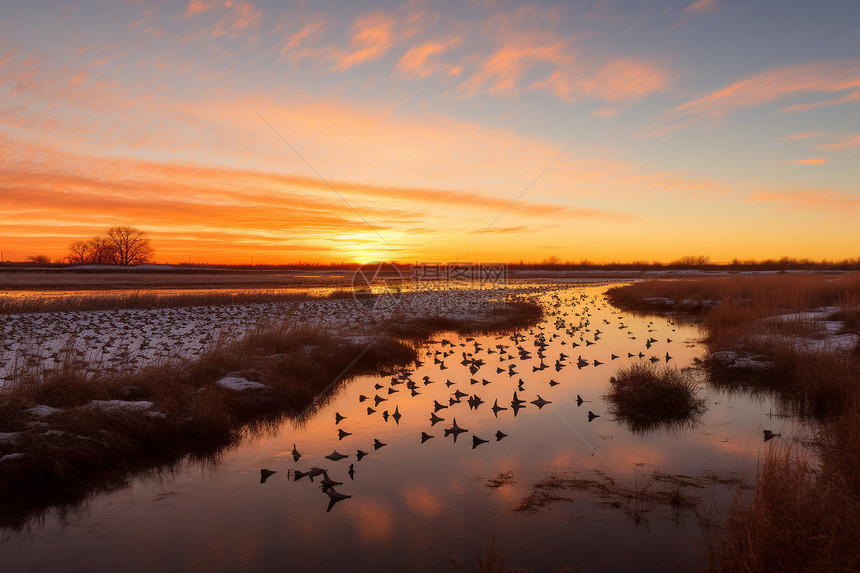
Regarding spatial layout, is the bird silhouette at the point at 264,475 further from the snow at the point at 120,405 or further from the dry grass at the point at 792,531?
the dry grass at the point at 792,531

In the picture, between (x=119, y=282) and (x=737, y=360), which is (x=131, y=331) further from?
(x=119, y=282)

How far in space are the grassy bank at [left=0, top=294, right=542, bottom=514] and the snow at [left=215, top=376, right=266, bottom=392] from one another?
0.03m

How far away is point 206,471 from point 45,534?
7.98 feet

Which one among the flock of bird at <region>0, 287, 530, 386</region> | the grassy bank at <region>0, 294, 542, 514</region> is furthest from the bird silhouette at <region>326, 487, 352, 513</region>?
the flock of bird at <region>0, 287, 530, 386</region>

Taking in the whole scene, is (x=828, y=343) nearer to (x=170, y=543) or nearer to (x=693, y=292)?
(x=170, y=543)

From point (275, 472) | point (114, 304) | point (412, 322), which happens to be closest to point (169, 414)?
point (275, 472)

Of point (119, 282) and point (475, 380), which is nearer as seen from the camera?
point (475, 380)

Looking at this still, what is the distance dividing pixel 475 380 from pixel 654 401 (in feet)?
16.6

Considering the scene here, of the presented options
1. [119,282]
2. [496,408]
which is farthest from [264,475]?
[119,282]

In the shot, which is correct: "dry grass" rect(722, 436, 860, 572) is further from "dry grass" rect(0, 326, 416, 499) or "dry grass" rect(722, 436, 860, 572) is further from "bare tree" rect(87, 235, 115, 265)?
"bare tree" rect(87, 235, 115, 265)

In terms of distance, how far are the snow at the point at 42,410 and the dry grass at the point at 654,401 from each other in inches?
462

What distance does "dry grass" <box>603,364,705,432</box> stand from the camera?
434 inches

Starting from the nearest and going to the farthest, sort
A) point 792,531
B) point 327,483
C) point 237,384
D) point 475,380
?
point 792,531
point 327,483
point 237,384
point 475,380

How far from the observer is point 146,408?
32.9ft
